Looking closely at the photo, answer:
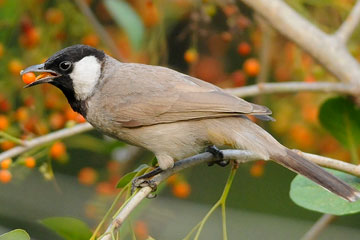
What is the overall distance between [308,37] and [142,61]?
1582 millimetres

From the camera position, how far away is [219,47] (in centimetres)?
511

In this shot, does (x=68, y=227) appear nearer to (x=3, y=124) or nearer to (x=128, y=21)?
(x=3, y=124)

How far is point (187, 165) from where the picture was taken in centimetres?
285

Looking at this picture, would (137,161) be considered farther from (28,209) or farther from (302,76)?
(302,76)

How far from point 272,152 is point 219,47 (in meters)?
2.36

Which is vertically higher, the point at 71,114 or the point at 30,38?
the point at 30,38

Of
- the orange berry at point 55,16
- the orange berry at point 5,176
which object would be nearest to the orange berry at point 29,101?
the orange berry at point 55,16

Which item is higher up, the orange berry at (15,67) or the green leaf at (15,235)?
the orange berry at (15,67)

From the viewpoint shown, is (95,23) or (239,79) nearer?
(95,23)

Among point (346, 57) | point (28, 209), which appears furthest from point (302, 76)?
point (28, 209)

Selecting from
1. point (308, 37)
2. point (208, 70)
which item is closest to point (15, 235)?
point (308, 37)

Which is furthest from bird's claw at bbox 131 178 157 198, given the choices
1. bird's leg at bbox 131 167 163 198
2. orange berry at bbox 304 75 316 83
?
orange berry at bbox 304 75 316 83

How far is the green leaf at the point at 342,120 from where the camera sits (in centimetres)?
316

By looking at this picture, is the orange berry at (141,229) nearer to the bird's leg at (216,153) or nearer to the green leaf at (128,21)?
the green leaf at (128,21)
